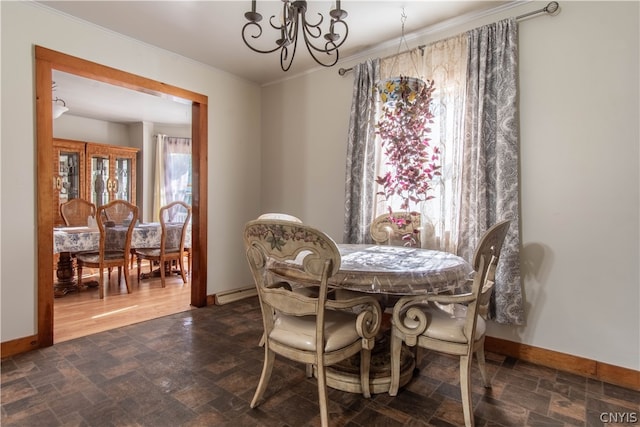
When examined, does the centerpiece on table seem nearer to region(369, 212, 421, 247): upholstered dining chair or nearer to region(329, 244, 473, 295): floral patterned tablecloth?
region(369, 212, 421, 247): upholstered dining chair

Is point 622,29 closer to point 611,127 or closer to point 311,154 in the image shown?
point 611,127

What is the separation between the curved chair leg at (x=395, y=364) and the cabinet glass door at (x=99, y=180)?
567 centimetres

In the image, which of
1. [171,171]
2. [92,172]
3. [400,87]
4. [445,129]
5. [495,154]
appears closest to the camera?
[400,87]

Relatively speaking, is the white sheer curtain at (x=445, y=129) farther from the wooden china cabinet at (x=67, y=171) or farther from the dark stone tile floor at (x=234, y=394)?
the wooden china cabinet at (x=67, y=171)

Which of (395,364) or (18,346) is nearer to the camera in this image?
(395,364)

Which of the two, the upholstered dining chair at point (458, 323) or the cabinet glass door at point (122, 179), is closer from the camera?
the upholstered dining chair at point (458, 323)

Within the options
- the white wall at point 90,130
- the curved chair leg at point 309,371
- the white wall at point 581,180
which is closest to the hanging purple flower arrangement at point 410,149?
the white wall at point 581,180

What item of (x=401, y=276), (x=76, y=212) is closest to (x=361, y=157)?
(x=401, y=276)

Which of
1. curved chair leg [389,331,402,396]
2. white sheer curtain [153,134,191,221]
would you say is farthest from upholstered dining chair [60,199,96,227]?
curved chair leg [389,331,402,396]

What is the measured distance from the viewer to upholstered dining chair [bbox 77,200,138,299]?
3.79 meters

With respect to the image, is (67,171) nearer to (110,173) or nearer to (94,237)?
(110,173)

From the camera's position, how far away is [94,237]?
3828mm

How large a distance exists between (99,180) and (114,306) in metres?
3.09

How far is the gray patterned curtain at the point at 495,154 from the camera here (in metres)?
2.31
